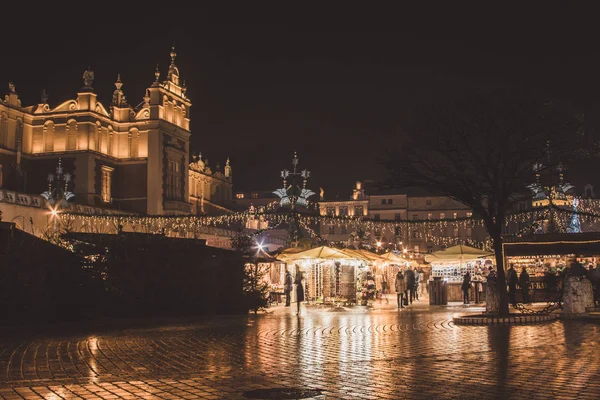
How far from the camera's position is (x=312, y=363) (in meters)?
11.0

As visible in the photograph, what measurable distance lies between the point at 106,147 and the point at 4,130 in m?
9.28

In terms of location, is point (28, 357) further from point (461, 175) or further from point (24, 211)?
point (24, 211)

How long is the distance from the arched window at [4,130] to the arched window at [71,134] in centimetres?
535

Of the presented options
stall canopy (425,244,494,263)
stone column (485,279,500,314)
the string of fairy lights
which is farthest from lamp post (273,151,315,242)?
stone column (485,279,500,314)

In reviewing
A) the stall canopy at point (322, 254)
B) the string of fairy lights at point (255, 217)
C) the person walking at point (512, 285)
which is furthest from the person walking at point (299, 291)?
the string of fairy lights at point (255, 217)

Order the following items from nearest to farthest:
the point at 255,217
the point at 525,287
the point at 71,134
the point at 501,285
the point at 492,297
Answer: the point at 501,285
the point at 492,297
the point at 525,287
the point at 255,217
the point at 71,134

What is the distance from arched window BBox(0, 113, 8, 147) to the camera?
215ft

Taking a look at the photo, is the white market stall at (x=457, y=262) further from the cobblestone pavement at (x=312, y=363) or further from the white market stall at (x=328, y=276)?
the cobblestone pavement at (x=312, y=363)

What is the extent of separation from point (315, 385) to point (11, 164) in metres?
64.0

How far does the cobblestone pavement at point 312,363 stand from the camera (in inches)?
332

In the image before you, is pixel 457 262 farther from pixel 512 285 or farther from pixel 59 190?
pixel 59 190

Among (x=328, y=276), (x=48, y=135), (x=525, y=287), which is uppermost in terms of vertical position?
(x=48, y=135)

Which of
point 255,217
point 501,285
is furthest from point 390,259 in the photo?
A: point 501,285

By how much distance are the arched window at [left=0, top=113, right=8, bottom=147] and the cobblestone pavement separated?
53.4 m
